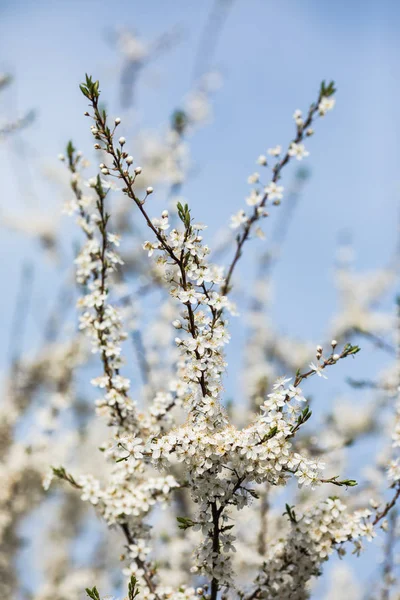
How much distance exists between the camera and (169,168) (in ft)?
19.1

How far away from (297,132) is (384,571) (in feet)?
12.8

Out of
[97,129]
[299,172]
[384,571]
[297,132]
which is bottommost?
[384,571]

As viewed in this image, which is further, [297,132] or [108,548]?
[108,548]

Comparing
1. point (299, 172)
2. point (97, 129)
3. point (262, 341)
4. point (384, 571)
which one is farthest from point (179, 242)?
point (262, 341)

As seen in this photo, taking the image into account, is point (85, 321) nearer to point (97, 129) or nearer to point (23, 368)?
point (97, 129)

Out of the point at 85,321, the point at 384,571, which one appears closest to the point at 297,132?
the point at 85,321

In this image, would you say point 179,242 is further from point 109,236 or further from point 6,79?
point 6,79

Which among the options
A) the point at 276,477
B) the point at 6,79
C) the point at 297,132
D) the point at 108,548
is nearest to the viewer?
the point at 276,477

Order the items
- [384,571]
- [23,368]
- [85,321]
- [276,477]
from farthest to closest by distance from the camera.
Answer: [23,368]
[384,571]
[85,321]
[276,477]

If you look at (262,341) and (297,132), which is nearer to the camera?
(297,132)

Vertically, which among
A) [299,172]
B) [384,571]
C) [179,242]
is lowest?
[384,571]

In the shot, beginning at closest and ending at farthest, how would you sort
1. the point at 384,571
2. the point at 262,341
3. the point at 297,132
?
the point at 297,132 < the point at 384,571 < the point at 262,341

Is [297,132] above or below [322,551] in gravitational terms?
above

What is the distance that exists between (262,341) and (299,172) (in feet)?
14.7
